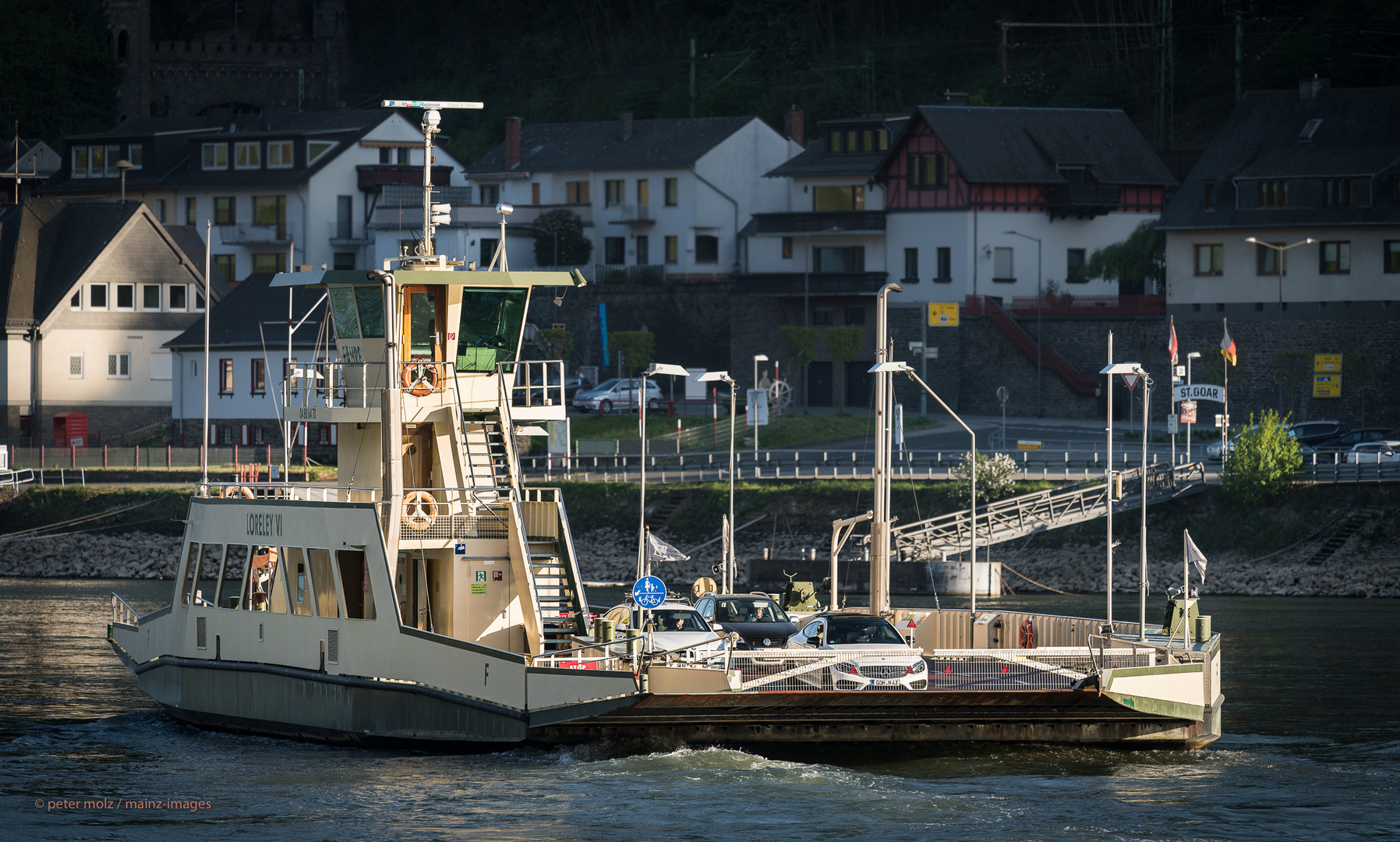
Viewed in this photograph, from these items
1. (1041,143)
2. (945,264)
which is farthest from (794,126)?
(945,264)

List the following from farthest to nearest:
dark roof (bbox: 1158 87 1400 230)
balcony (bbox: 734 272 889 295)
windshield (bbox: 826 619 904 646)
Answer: balcony (bbox: 734 272 889 295) < dark roof (bbox: 1158 87 1400 230) < windshield (bbox: 826 619 904 646)

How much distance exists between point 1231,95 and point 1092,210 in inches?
Result: 731

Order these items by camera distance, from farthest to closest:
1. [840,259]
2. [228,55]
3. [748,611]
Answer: [228,55]
[840,259]
[748,611]

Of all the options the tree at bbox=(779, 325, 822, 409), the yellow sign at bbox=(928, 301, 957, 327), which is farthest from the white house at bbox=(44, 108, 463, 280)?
the yellow sign at bbox=(928, 301, 957, 327)

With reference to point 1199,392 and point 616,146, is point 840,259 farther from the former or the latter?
point 1199,392

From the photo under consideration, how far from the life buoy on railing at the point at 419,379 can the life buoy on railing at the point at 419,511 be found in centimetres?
170

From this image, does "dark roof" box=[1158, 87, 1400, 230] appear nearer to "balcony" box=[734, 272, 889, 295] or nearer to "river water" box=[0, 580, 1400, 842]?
"balcony" box=[734, 272, 889, 295]

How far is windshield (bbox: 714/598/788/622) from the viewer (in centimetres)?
3869

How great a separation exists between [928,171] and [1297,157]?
685 inches

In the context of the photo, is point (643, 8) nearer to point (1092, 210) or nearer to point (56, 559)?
point (1092, 210)

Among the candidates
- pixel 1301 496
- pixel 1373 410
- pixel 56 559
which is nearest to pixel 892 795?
pixel 1301 496

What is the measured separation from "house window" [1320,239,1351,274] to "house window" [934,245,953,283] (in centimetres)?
1741

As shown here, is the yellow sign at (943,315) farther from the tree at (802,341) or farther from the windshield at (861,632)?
the windshield at (861,632)

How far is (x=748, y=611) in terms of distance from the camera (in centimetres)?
3888
